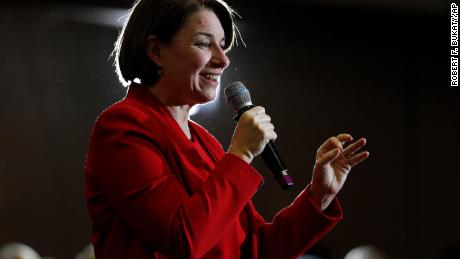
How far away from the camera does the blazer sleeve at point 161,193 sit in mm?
1000

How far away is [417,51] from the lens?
3.29 meters

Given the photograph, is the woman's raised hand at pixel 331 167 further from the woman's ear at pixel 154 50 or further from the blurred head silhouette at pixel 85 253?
the blurred head silhouette at pixel 85 253

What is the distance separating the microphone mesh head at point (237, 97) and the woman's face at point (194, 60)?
0.10 feet

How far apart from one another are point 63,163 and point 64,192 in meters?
0.13

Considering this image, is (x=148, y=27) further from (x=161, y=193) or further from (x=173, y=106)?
(x=161, y=193)

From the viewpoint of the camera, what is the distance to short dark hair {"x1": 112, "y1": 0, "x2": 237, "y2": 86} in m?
1.22

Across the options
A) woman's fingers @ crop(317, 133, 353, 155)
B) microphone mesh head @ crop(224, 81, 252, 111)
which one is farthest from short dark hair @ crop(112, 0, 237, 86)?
woman's fingers @ crop(317, 133, 353, 155)

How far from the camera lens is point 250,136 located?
107cm

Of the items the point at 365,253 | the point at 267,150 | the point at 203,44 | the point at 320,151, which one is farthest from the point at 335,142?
the point at 365,253

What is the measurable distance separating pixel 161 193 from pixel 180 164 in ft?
0.35

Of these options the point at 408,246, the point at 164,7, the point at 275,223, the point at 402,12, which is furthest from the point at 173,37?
the point at 408,246

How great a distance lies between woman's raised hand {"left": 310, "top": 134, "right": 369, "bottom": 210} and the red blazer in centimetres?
22

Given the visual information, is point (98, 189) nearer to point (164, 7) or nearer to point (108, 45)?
point (164, 7)

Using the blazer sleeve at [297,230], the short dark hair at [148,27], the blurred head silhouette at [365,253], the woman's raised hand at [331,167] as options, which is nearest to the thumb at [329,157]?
the woman's raised hand at [331,167]
